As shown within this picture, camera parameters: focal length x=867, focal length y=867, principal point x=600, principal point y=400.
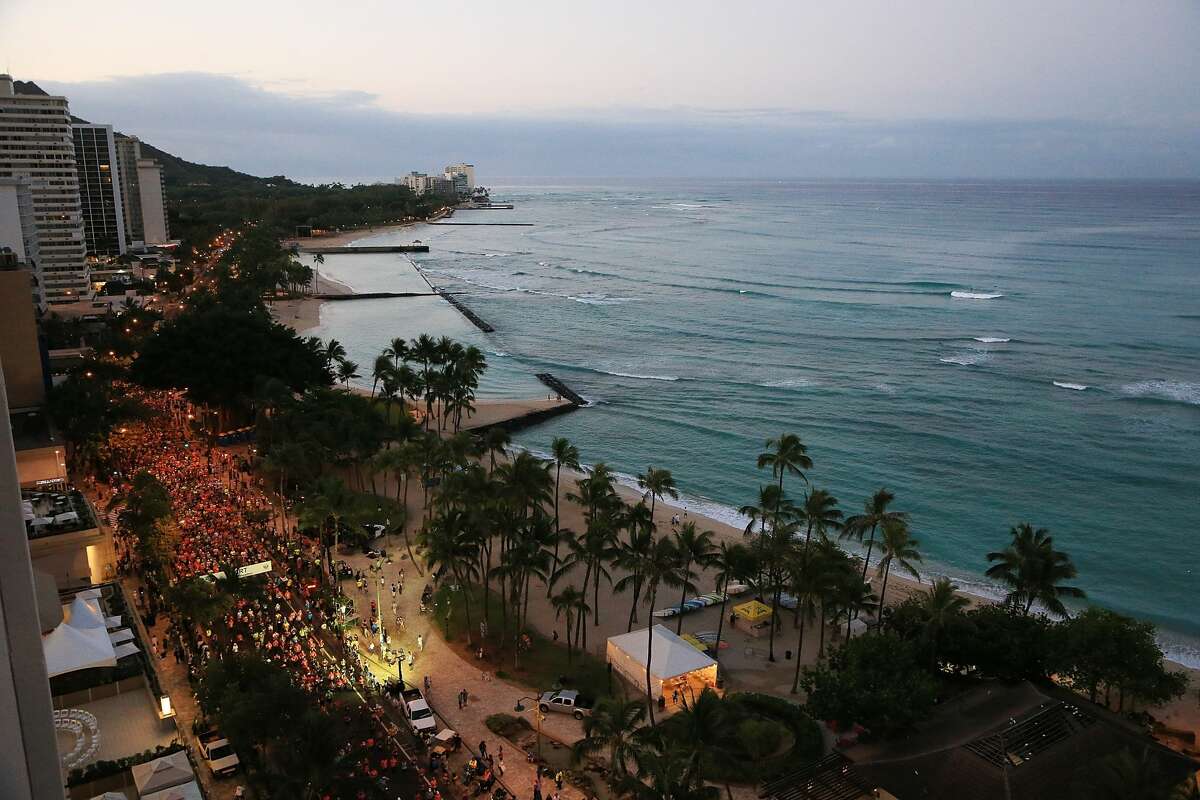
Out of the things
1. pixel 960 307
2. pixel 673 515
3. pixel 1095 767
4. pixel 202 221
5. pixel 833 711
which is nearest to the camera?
pixel 1095 767

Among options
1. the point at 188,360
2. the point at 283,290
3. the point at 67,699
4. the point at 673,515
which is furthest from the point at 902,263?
the point at 67,699

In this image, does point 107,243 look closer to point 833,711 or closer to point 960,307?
point 960,307

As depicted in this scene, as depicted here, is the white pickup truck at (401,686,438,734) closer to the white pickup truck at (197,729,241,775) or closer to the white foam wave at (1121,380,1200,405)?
the white pickup truck at (197,729,241,775)

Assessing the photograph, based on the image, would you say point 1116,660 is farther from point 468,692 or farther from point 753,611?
point 468,692

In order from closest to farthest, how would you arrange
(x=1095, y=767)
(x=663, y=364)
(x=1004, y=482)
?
(x=1095, y=767) → (x=1004, y=482) → (x=663, y=364)

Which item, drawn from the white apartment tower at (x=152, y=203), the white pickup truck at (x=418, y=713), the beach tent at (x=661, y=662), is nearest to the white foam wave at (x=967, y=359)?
the beach tent at (x=661, y=662)
